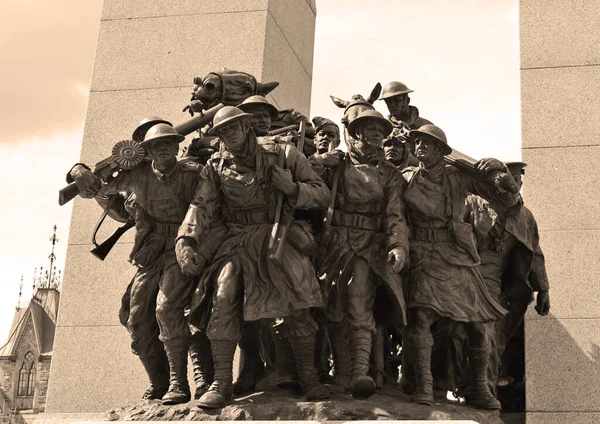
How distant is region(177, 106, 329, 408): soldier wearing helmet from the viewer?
847cm

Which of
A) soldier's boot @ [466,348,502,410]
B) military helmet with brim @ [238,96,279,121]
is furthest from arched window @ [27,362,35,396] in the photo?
soldier's boot @ [466,348,502,410]

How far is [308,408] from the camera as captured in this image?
27.0 ft

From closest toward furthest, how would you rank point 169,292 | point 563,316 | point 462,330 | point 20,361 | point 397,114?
point 169,292
point 462,330
point 397,114
point 563,316
point 20,361

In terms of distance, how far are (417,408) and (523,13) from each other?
534cm

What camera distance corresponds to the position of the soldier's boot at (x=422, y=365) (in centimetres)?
863

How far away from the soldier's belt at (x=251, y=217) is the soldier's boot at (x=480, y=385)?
2014mm

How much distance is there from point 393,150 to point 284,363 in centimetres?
206

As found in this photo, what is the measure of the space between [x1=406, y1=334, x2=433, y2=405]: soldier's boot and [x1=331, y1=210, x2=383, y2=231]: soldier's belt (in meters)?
0.89

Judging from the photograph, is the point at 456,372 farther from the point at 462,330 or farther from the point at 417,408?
the point at 417,408

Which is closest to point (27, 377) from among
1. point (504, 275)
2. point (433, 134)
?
point (504, 275)

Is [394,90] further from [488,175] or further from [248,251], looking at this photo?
[248,251]

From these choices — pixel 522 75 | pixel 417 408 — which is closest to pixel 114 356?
pixel 417 408

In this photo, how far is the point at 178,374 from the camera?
29.2 ft

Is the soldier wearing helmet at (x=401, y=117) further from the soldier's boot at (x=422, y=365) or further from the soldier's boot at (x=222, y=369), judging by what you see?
the soldier's boot at (x=222, y=369)
